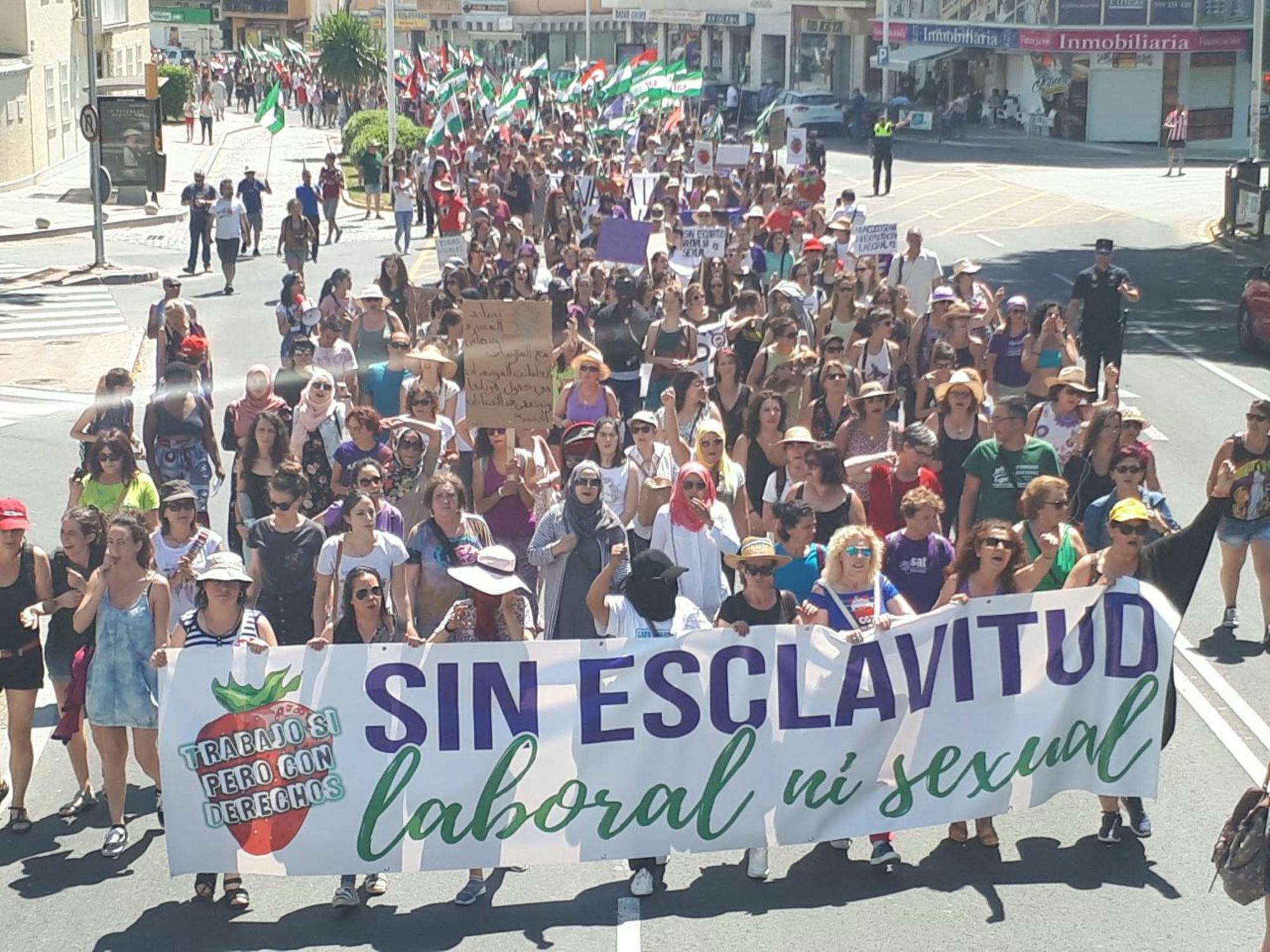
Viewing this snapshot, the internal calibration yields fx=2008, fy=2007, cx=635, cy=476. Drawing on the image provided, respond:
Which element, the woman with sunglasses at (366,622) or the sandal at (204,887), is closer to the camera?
the sandal at (204,887)

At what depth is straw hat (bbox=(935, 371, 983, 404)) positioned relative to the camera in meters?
11.6

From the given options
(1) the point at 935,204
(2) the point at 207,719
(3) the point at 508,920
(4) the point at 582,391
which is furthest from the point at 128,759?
(1) the point at 935,204

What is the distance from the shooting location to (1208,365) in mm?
22594

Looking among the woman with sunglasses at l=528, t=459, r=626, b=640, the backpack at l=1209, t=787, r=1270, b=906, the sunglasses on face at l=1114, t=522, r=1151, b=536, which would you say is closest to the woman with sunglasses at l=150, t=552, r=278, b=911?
the woman with sunglasses at l=528, t=459, r=626, b=640

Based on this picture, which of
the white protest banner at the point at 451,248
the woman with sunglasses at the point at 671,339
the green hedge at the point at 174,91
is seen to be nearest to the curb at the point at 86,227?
the white protest banner at the point at 451,248

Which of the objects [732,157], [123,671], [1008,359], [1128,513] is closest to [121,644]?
[123,671]

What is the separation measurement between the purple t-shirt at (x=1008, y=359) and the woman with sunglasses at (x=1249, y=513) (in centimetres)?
295

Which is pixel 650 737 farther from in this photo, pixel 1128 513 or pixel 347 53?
pixel 347 53

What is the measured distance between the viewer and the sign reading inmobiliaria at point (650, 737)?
7965mm

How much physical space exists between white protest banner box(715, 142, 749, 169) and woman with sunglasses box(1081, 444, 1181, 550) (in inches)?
835

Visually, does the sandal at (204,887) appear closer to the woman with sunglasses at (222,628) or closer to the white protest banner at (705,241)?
the woman with sunglasses at (222,628)

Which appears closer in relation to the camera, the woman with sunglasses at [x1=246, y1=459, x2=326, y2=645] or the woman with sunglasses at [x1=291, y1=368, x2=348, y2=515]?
the woman with sunglasses at [x1=246, y1=459, x2=326, y2=645]

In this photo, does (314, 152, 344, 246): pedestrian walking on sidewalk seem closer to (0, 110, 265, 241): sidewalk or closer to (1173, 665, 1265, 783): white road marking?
(0, 110, 265, 241): sidewalk

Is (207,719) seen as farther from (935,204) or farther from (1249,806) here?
(935,204)
